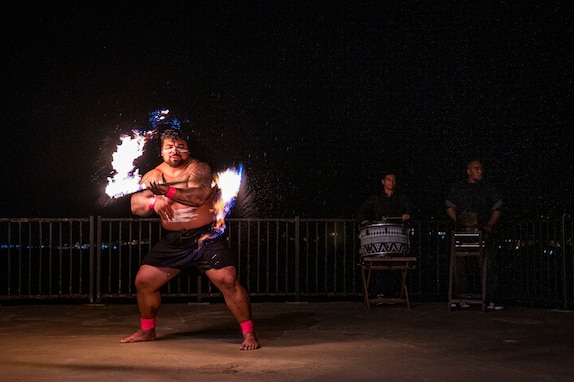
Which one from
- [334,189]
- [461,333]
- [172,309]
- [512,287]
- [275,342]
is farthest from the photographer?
[334,189]

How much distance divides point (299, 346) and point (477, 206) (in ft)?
15.5

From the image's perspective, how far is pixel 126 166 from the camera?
7.40 meters

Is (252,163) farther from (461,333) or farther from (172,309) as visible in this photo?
(461,333)

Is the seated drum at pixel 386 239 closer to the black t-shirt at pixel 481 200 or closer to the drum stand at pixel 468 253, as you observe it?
the drum stand at pixel 468 253

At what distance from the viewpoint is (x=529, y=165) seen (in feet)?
111

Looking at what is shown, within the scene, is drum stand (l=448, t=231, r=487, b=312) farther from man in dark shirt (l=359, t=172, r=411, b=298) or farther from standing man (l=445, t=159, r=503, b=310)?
man in dark shirt (l=359, t=172, r=411, b=298)

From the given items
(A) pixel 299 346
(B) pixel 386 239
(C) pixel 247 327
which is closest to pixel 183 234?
(C) pixel 247 327

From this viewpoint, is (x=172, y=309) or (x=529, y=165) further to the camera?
(x=529, y=165)

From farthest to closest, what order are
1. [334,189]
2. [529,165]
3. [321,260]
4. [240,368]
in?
[334,189]
[529,165]
[321,260]
[240,368]

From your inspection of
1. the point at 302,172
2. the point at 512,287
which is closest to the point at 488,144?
the point at 512,287

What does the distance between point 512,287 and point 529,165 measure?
20.2 metres

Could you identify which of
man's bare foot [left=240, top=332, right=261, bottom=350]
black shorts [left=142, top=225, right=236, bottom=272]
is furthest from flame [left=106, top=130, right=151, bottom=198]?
man's bare foot [left=240, top=332, right=261, bottom=350]

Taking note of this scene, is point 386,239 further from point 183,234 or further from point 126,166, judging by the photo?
point 126,166

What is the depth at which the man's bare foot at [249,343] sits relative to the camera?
7133 millimetres
